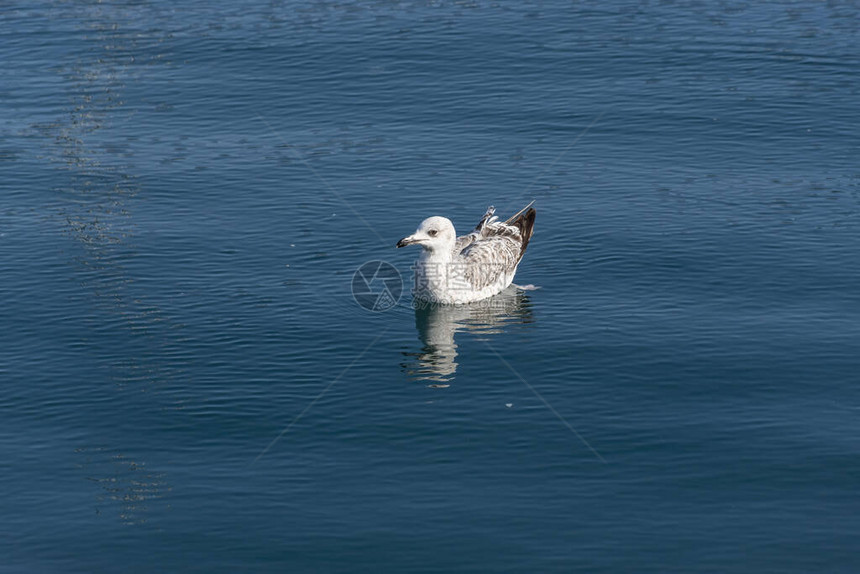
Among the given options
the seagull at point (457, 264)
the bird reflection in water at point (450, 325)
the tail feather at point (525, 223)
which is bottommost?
the bird reflection in water at point (450, 325)

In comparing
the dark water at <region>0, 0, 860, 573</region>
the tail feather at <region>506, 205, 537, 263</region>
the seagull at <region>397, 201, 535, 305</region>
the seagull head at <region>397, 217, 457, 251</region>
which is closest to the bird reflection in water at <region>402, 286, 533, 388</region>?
the dark water at <region>0, 0, 860, 573</region>

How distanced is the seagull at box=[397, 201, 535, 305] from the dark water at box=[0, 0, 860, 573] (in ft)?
2.73

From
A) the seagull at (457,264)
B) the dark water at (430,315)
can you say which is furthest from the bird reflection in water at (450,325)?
the seagull at (457,264)

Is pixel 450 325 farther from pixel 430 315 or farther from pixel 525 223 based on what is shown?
pixel 525 223

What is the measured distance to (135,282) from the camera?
37.3 meters

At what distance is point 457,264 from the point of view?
1401 inches

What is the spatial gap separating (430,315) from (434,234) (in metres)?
2.32

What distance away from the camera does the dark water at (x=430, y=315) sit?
25422 mm

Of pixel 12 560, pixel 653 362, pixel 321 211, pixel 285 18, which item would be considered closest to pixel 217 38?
A: pixel 285 18

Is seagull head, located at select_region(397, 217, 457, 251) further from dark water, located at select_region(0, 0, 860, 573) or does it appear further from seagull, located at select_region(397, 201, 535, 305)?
dark water, located at select_region(0, 0, 860, 573)

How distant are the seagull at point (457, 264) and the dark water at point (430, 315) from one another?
32.7 inches

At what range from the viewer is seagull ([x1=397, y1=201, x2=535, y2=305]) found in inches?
1384

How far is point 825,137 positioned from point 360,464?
28.3m

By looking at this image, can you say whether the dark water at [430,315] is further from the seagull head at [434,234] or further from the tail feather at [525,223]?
the seagull head at [434,234]
